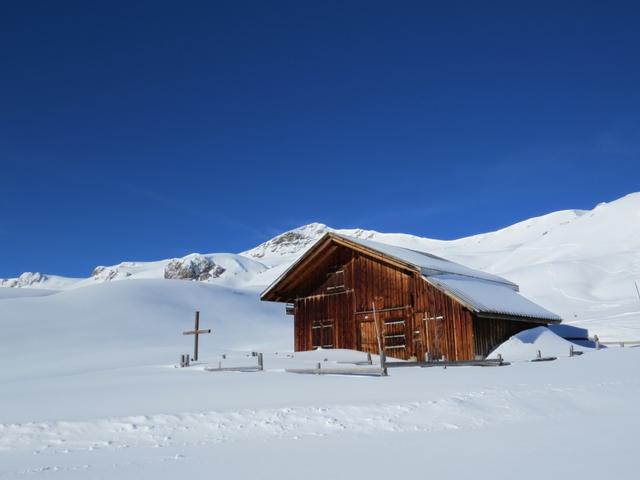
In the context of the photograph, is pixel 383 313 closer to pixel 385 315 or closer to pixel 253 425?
pixel 385 315

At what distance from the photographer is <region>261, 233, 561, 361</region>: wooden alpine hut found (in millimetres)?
23969

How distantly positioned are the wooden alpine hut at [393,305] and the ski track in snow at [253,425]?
12179mm

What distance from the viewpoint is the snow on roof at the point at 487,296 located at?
23.3 m

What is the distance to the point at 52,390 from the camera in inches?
544

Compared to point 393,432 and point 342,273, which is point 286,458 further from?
point 342,273

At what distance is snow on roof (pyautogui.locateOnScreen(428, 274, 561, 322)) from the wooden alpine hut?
59mm

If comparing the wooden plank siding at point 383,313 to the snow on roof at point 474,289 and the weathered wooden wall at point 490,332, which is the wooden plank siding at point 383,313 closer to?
the weathered wooden wall at point 490,332

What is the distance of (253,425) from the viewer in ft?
31.5

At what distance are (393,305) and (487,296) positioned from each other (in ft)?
14.5

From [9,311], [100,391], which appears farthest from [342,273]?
[9,311]

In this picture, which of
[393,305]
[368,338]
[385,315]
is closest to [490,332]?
[393,305]


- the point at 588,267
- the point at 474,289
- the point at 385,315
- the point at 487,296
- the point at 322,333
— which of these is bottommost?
the point at 322,333

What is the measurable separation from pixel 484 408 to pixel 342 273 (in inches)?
710

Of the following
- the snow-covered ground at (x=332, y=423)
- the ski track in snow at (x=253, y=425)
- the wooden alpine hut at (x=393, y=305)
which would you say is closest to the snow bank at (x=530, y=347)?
the snow-covered ground at (x=332, y=423)
